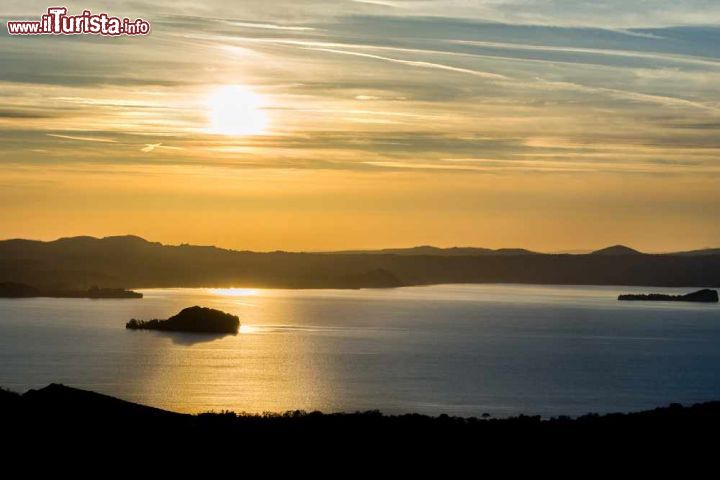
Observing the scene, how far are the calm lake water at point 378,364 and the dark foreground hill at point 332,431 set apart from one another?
2871 centimetres

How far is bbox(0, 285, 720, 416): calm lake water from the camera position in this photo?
75.3 m

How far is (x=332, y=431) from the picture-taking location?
118 ft

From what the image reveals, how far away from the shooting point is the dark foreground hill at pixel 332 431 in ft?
109

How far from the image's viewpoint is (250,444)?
3350cm

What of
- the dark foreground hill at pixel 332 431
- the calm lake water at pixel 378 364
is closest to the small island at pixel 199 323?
the calm lake water at pixel 378 364

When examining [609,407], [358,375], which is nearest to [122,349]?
[358,375]

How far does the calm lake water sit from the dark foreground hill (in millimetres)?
28711

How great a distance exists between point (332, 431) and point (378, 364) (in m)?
68.2

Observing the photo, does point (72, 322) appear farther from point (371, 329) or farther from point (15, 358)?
point (15, 358)

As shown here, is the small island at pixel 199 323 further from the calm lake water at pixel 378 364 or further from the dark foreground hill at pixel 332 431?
the dark foreground hill at pixel 332 431

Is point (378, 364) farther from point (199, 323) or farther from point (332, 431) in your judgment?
point (332, 431)

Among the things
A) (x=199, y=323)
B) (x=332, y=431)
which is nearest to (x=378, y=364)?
(x=199, y=323)

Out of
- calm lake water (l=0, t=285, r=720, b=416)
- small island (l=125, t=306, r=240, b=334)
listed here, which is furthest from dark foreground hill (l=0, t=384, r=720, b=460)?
small island (l=125, t=306, r=240, b=334)

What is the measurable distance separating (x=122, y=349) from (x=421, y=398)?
52185 mm
